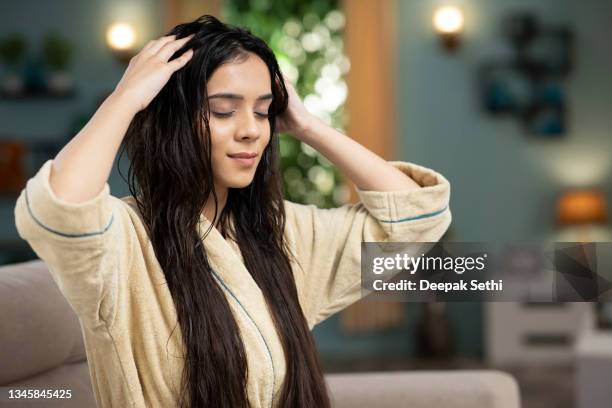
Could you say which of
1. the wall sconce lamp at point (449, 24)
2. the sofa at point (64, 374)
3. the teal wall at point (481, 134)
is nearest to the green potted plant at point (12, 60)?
the teal wall at point (481, 134)

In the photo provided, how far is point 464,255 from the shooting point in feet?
5.95

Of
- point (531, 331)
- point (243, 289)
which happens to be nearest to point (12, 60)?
point (531, 331)

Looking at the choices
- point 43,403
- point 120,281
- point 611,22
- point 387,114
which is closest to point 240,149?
point 120,281

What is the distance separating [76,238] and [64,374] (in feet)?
2.25

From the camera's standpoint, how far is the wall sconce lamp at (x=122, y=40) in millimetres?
5648

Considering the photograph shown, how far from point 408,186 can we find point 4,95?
186 inches

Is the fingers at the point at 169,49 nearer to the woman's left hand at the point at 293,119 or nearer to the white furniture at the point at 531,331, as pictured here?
the woman's left hand at the point at 293,119

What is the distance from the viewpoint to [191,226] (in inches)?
54.4

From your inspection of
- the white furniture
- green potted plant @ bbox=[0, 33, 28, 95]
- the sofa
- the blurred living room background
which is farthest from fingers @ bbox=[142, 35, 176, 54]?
green potted plant @ bbox=[0, 33, 28, 95]

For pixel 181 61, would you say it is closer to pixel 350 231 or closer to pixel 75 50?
pixel 350 231

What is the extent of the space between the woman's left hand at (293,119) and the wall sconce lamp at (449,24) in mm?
4030

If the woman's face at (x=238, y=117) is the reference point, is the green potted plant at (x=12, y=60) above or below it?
above

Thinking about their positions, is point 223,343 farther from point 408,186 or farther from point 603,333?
point 603,333

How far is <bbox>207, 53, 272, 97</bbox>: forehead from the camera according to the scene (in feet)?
4.46
